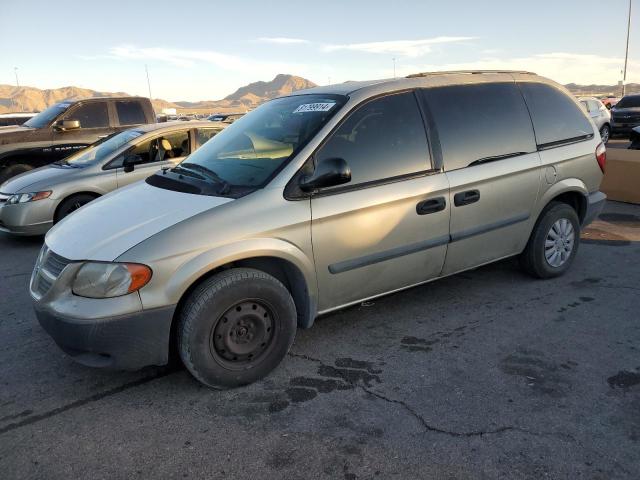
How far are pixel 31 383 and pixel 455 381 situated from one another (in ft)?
8.63

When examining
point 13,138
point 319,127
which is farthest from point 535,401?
point 13,138

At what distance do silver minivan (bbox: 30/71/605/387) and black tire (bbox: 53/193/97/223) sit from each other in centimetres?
331

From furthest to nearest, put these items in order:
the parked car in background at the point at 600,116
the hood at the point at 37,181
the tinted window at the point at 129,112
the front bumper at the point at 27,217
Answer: the parked car in background at the point at 600,116 → the tinted window at the point at 129,112 → the hood at the point at 37,181 → the front bumper at the point at 27,217

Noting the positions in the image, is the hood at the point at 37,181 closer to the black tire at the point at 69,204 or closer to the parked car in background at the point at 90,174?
the parked car in background at the point at 90,174

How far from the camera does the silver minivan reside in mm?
2893

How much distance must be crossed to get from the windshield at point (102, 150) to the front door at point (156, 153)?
0.78 feet

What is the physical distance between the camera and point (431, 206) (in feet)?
12.2

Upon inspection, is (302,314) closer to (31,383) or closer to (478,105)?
(31,383)

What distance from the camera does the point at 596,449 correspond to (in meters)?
2.51

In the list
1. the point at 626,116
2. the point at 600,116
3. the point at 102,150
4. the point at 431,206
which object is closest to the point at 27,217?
the point at 102,150

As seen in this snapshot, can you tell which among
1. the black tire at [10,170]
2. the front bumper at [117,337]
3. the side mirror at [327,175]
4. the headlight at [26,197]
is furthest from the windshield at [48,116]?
the side mirror at [327,175]

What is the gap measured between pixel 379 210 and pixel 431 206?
1.50 ft

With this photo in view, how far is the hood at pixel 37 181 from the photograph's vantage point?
21.7 feet

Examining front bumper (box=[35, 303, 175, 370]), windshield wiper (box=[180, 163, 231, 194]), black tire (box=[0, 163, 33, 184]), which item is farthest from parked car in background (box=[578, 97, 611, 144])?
front bumper (box=[35, 303, 175, 370])
